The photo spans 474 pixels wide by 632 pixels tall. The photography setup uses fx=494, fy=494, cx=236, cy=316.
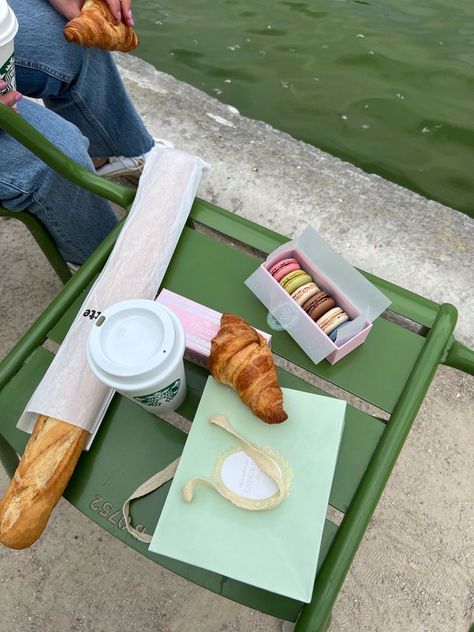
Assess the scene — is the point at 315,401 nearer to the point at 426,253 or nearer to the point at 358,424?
the point at 358,424

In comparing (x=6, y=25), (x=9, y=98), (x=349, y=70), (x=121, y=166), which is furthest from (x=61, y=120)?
(x=349, y=70)

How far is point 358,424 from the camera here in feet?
3.10

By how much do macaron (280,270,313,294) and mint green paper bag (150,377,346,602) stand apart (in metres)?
0.21

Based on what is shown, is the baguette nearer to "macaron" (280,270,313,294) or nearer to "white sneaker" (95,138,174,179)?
"macaron" (280,270,313,294)

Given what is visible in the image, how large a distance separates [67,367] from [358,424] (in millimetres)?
575

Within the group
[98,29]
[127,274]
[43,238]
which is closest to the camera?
[127,274]

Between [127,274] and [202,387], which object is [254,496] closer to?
[202,387]

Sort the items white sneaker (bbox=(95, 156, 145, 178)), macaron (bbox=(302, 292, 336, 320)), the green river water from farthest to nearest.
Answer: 1. the green river water
2. white sneaker (bbox=(95, 156, 145, 178))
3. macaron (bbox=(302, 292, 336, 320))

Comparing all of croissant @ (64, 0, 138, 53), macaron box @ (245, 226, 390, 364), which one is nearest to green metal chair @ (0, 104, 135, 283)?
croissant @ (64, 0, 138, 53)

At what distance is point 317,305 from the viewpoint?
961mm

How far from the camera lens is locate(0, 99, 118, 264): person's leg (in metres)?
1.16

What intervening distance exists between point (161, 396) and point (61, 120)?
2.72 ft

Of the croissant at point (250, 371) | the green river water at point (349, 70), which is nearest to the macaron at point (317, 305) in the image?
the croissant at point (250, 371)

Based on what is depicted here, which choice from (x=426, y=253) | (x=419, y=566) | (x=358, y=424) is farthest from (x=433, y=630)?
(x=426, y=253)
